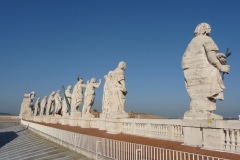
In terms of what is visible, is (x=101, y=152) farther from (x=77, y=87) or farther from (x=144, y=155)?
(x=77, y=87)

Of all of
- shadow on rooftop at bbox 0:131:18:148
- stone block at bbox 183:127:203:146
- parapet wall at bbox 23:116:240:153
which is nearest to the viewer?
parapet wall at bbox 23:116:240:153

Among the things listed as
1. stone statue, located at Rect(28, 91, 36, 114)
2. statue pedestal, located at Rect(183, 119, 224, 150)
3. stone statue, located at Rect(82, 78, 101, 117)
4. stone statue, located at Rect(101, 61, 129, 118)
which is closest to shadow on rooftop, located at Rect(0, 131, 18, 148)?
stone statue, located at Rect(82, 78, 101, 117)

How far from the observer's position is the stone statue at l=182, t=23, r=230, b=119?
8.27 metres

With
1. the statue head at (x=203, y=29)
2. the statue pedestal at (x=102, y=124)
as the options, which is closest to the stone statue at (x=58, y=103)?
the statue pedestal at (x=102, y=124)

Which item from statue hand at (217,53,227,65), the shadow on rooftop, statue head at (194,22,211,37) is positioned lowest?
the shadow on rooftop

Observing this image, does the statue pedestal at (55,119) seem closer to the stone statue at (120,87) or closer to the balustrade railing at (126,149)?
the stone statue at (120,87)

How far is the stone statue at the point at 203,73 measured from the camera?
827cm

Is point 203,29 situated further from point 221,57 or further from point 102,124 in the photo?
point 102,124

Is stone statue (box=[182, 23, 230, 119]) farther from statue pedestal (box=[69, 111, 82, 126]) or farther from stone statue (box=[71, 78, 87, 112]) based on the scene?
stone statue (box=[71, 78, 87, 112])

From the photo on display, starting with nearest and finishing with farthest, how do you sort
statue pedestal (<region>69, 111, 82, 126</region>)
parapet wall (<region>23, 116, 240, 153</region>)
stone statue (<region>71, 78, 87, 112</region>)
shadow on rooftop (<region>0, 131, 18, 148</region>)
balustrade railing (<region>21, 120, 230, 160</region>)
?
balustrade railing (<region>21, 120, 230, 160</region>)
parapet wall (<region>23, 116, 240, 153</region>)
shadow on rooftop (<region>0, 131, 18, 148</region>)
statue pedestal (<region>69, 111, 82, 126</region>)
stone statue (<region>71, 78, 87, 112</region>)

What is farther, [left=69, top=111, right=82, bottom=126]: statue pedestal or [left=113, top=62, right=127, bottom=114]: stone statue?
[left=69, top=111, right=82, bottom=126]: statue pedestal

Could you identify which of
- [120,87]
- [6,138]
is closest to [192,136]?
[120,87]

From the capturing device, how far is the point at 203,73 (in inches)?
334

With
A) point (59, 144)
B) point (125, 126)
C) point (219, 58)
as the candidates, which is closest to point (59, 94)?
point (59, 144)
